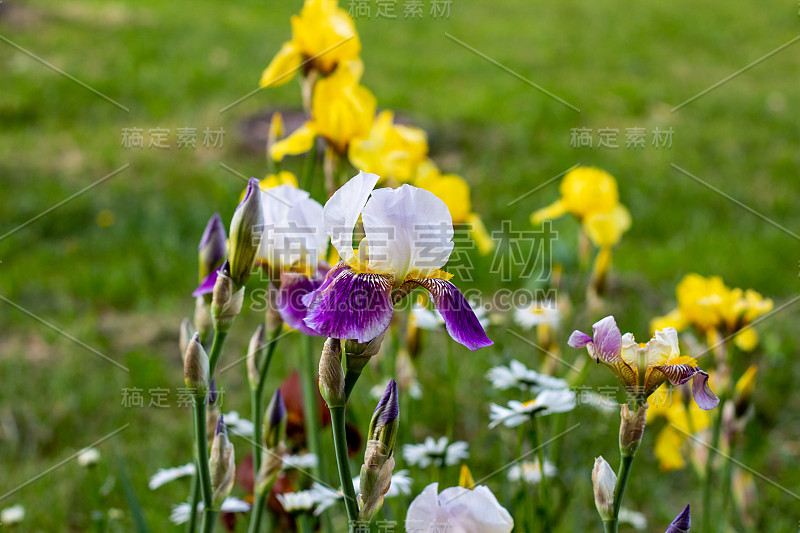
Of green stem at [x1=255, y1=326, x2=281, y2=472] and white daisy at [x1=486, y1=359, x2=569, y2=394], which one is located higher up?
green stem at [x1=255, y1=326, x2=281, y2=472]

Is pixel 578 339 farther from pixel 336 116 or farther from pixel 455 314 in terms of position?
pixel 336 116

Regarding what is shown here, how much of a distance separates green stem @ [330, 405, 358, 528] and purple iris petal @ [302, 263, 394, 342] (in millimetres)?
75

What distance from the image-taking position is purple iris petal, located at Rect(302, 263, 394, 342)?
558mm

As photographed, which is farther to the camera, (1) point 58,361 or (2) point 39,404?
(1) point 58,361

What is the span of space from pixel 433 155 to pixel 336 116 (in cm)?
239

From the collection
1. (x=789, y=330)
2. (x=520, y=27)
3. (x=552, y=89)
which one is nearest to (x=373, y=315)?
(x=789, y=330)

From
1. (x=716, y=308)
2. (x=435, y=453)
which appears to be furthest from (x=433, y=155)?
(x=435, y=453)

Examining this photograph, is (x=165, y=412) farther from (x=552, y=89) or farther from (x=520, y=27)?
(x=520, y=27)

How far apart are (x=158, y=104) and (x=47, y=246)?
1.28 metres

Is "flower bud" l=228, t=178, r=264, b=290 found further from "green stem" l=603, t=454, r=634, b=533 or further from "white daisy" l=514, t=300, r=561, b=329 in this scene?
"white daisy" l=514, t=300, r=561, b=329

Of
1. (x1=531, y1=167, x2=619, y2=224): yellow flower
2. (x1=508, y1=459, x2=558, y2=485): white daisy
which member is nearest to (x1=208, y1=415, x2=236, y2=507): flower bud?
(x1=508, y1=459, x2=558, y2=485): white daisy

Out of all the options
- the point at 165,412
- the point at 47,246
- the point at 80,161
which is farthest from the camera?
the point at 80,161

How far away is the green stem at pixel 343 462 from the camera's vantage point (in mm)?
580

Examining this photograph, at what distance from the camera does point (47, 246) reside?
2.72 m
